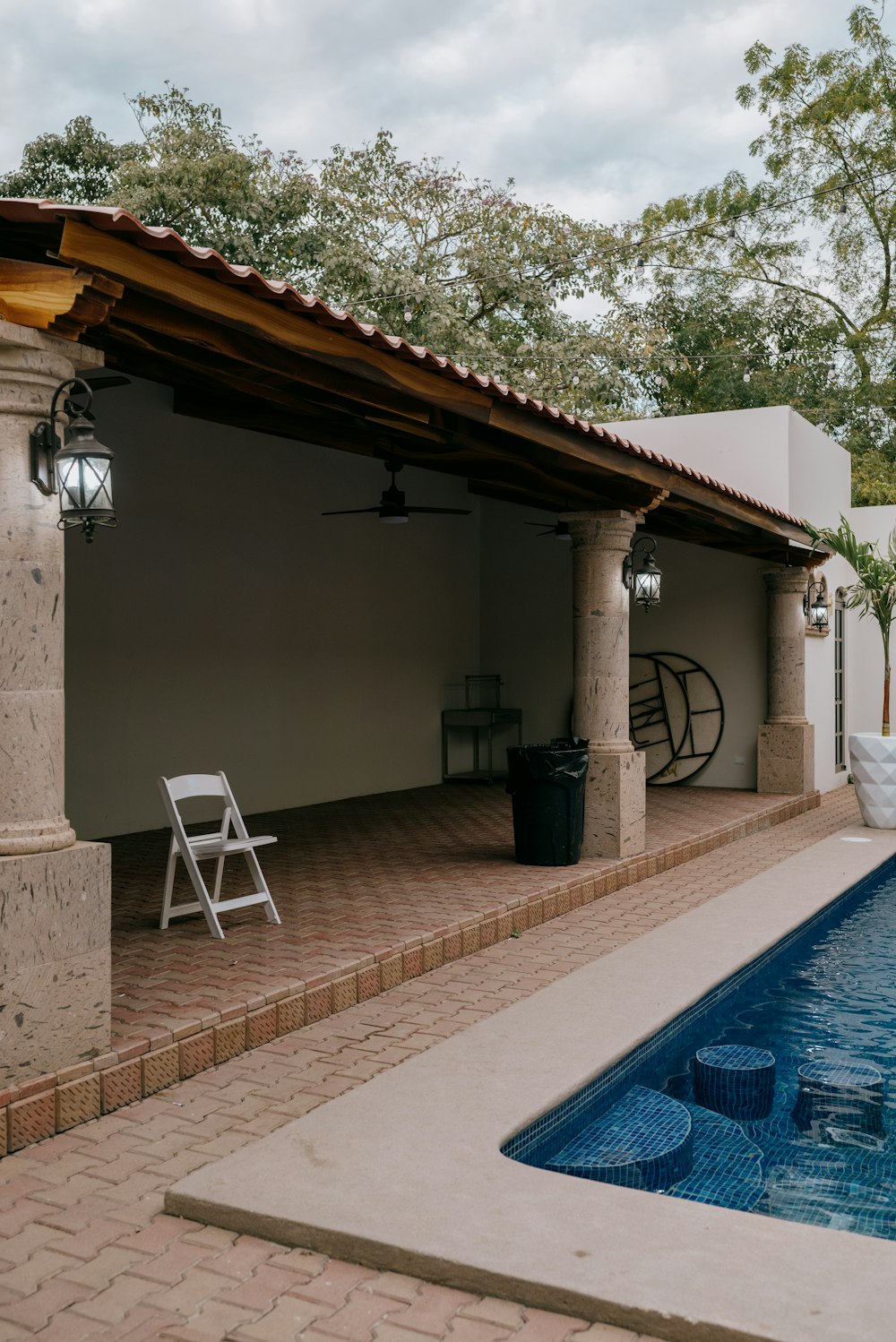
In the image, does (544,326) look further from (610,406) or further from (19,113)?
(19,113)

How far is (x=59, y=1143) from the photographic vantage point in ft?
11.8

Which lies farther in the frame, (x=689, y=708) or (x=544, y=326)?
(x=544, y=326)

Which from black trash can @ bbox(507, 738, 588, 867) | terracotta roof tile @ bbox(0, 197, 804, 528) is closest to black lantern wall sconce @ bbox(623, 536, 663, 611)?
black trash can @ bbox(507, 738, 588, 867)

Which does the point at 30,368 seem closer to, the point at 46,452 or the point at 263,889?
the point at 46,452

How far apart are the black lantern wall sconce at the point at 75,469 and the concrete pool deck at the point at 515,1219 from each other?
201cm

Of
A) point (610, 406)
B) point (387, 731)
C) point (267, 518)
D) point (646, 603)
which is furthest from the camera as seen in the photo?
point (610, 406)

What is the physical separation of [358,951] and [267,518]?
5.27 m

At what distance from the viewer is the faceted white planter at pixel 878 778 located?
10.4 m

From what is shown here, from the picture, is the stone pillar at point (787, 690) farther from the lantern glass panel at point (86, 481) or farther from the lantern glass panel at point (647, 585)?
the lantern glass panel at point (86, 481)

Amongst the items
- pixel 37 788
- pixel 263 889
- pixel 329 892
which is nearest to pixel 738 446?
pixel 329 892

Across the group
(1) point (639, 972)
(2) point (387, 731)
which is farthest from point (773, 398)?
(1) point (639, 972)

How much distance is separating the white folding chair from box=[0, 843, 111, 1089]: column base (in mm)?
1419

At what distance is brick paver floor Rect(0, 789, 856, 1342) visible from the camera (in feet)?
8.45

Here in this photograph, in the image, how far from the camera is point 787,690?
11.9 metres
